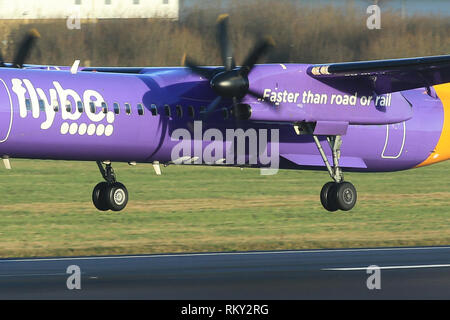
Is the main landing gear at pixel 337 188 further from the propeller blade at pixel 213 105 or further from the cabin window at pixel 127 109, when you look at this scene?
the cabin window at pixel 127 109

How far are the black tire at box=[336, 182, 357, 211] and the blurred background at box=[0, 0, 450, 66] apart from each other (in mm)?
8066

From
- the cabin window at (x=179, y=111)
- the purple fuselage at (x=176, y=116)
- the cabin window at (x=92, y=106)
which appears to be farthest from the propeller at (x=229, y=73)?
the cabin window at (x=92, y=106)

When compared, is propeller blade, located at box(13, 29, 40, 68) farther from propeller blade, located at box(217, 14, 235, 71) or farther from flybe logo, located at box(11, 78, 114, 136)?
propeller blade, located at box(217, 14, 235, 71)

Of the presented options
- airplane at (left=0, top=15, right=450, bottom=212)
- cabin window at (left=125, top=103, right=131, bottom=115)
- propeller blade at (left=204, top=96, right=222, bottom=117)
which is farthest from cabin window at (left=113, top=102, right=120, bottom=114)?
propeller blade at (left=204, top=96, right=222, bottom=117)

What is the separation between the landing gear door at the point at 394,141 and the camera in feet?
98.7

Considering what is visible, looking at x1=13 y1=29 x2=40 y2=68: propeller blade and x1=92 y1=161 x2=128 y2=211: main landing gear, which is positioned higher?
x1=13 y1=29 x2=40 y2=68: propeller blade

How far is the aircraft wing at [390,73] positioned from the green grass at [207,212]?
463 cm

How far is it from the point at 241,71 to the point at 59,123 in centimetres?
506

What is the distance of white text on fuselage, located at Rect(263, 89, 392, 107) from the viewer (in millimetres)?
27000

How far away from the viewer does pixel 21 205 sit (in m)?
35.9

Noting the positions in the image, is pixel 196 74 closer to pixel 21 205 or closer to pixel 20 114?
pixel 20 114

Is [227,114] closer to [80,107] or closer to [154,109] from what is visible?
[154,109]

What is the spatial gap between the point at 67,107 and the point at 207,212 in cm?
1132
